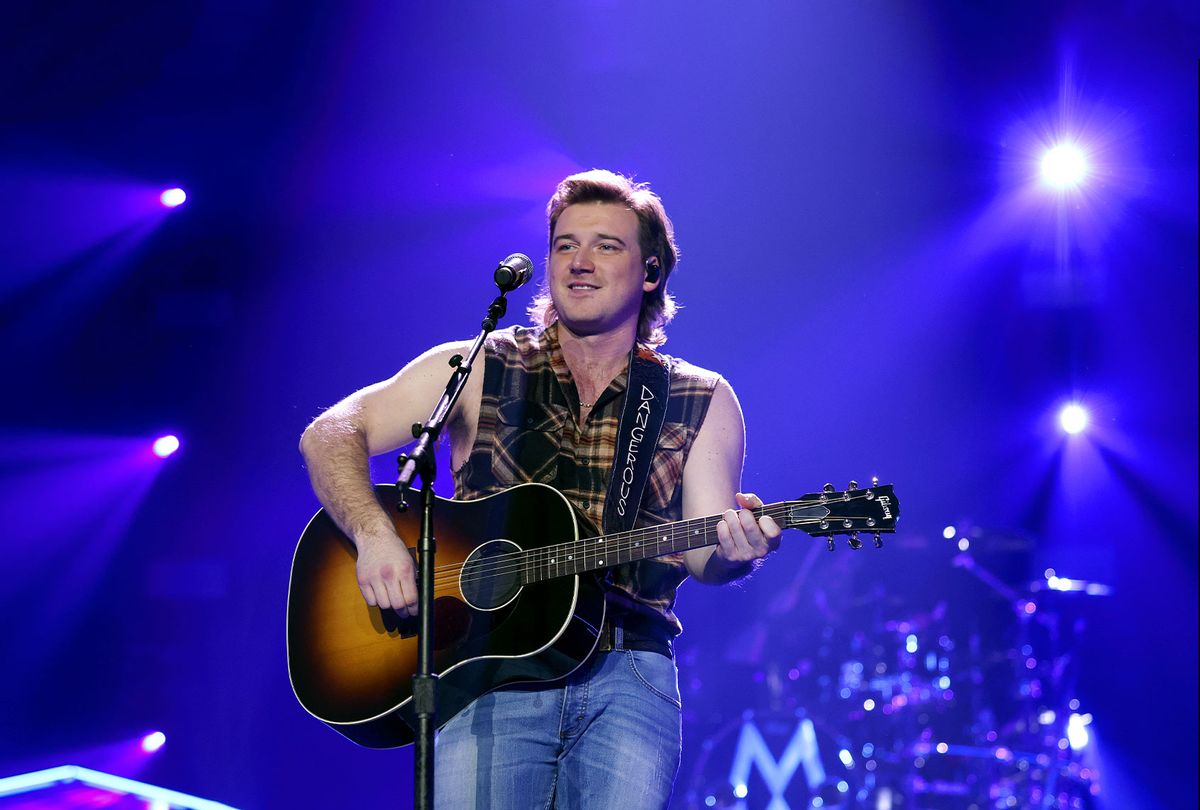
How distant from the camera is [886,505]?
286cm

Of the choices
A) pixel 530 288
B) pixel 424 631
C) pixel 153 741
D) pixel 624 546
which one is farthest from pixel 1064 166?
pixel 153 741

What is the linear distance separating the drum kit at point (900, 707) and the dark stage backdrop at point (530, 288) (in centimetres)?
9

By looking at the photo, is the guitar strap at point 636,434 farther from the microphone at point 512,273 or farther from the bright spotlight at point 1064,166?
the bright spotlight at point 1064,166

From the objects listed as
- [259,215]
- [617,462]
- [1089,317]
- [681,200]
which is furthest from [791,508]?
[1089,317]

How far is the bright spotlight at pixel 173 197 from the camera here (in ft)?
20.2

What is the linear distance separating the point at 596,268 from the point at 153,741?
3958 millimetres

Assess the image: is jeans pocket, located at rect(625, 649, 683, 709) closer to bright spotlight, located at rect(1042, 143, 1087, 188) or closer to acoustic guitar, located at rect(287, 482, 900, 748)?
acoustic guitar, located at rect(287, 482, 900, 748)

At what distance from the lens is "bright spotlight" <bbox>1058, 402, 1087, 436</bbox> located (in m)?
7.26

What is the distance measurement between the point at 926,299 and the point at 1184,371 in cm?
165

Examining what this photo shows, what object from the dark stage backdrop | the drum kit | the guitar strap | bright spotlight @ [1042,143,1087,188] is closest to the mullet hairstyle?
the guitar strap

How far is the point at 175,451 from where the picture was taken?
20.0ft

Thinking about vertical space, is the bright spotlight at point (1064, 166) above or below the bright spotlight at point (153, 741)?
above

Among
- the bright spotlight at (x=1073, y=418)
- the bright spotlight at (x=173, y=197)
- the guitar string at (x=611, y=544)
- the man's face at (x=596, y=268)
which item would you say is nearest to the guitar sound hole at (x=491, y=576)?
the guitar string at (x=611, y=544)

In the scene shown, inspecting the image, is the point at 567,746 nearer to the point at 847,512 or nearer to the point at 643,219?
the point at 847,512
